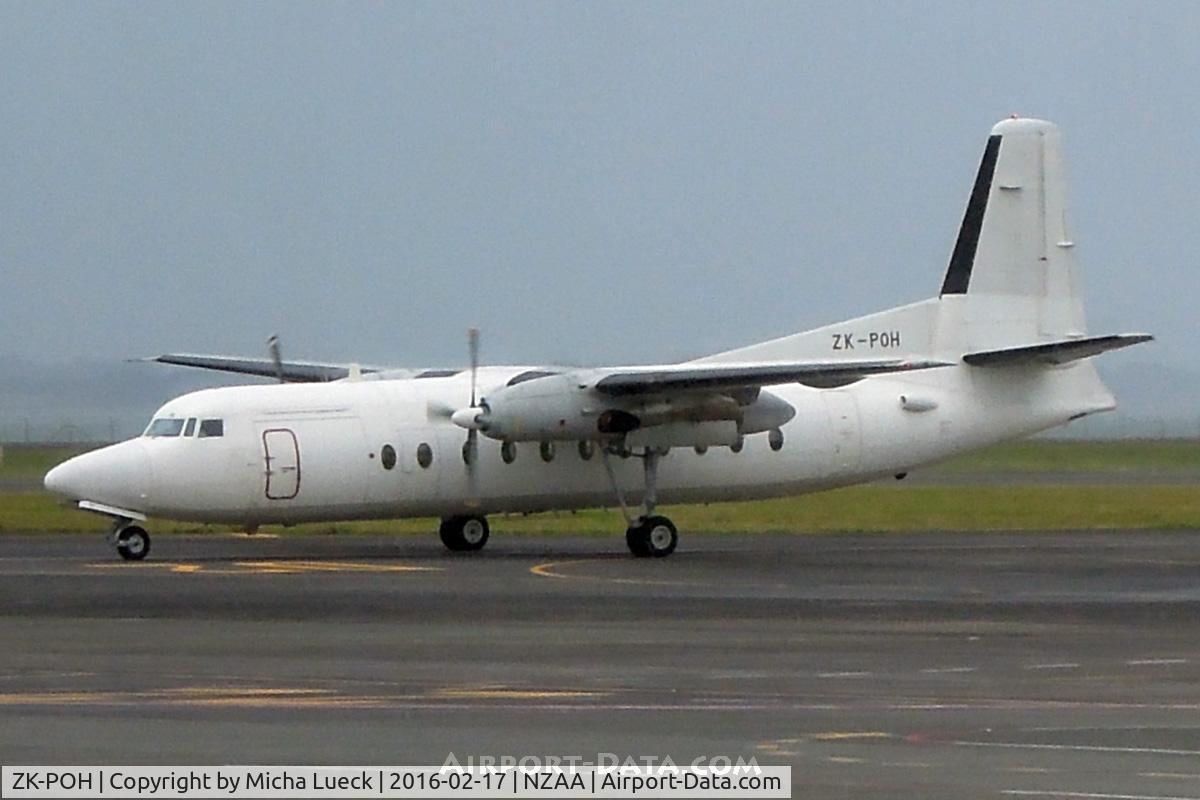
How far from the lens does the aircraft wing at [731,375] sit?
2795 centimetres

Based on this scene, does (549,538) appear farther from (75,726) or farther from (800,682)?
(75,726)

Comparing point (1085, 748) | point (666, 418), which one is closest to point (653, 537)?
point (666, 418)

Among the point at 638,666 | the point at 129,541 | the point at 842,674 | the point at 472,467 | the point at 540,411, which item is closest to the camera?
the point at 842,674

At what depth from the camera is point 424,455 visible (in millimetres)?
29297

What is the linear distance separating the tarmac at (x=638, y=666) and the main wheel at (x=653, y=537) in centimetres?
98

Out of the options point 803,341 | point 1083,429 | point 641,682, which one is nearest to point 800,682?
point 641,682

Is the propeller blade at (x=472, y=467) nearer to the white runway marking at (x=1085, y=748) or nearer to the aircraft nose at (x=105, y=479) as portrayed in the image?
the aircraft nose at (x=105, y=479)

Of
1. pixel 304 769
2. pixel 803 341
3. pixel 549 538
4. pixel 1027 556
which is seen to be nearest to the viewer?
pixel 304 769

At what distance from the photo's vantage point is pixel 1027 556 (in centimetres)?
2853

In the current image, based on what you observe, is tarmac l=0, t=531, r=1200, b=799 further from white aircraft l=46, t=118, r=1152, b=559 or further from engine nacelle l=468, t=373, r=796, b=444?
engine nacelle l=468, t=373, r=796, b=444

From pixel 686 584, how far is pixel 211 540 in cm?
1225

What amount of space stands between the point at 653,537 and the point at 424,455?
3316 mm

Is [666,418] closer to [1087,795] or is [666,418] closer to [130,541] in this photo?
[130,541]

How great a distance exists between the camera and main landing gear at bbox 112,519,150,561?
27797mm
